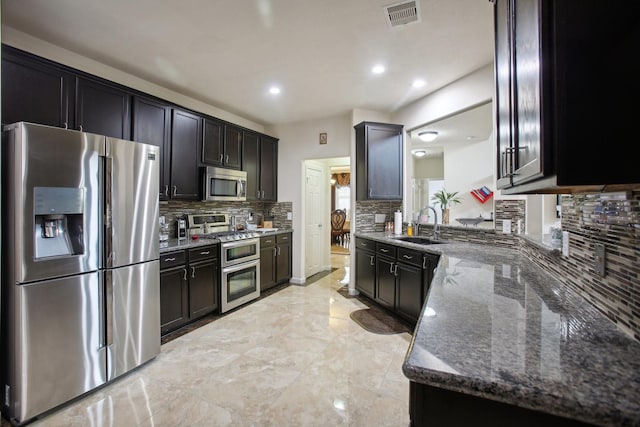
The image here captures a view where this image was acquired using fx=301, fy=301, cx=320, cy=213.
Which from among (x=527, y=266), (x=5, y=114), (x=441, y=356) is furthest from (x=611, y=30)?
(x=5, y=114)

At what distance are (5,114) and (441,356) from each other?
2991mm

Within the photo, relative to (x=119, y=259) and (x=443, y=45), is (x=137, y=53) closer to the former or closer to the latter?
(x=119, y=259)

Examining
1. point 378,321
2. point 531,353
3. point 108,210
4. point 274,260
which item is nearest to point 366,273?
point 378,321

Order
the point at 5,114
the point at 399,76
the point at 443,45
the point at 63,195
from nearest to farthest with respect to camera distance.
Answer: the point at 63,195
the point at 5,114
the point at 443,45
the point at 399,76

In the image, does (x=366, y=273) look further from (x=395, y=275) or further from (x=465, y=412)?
(x=465, y=412)

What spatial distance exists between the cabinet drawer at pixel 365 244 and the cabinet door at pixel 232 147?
6.54ft

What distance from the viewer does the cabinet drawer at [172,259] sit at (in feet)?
9.41

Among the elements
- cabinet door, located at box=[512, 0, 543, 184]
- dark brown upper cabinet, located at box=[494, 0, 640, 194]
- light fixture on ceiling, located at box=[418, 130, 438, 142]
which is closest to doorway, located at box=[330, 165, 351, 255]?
light fixture on ceiling, located at box=[418, 130, 438, 142]

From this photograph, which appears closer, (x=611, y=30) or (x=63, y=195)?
(x=611, y=30)

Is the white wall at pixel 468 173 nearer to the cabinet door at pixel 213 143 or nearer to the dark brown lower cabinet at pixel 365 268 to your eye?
the dark brown lower cabinet at pixel 365 268

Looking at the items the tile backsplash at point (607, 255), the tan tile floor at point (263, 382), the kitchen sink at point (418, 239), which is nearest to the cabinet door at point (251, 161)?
the tan tile floor at point (263, 382)

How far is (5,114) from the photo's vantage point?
207cm

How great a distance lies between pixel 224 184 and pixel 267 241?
3.38 feet

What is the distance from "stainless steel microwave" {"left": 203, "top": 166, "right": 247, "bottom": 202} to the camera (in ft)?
12.1
